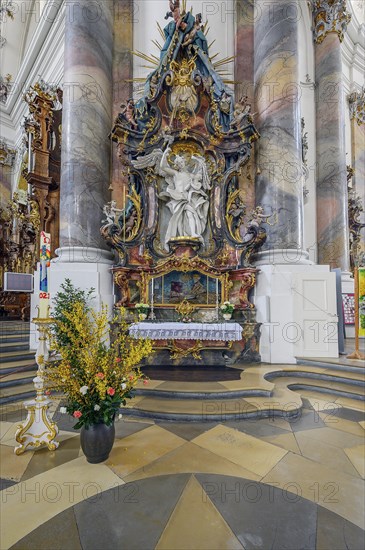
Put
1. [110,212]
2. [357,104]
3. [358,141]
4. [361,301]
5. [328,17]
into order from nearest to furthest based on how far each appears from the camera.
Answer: [361,301] < [110,212] < [328,17] < [357,104] < [358,141]

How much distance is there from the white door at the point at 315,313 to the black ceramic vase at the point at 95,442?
433 centimetres

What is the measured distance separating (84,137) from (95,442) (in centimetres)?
605

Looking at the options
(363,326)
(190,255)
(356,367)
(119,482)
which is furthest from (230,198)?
(119,482)

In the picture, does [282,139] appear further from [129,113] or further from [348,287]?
[348,287]

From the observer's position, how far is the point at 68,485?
84.1 inches

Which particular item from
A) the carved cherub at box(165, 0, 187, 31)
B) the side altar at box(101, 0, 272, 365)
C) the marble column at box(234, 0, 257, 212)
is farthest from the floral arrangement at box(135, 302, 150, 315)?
the carved cherub at box(165, 0, 187, 31)

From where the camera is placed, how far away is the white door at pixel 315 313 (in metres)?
5.59

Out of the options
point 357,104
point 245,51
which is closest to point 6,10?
point 245,51

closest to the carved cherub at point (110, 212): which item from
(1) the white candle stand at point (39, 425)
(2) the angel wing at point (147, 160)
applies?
(2) the angel wing at point (147, 160)

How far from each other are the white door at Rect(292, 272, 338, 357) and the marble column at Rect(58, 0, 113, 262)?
4242 mm

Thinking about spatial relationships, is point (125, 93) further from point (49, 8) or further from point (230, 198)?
point (49, 8)

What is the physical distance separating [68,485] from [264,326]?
4563 millimetres

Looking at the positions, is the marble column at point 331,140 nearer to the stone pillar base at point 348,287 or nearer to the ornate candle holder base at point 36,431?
the stone pillar base at point 348,287

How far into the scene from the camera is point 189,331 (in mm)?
5336
